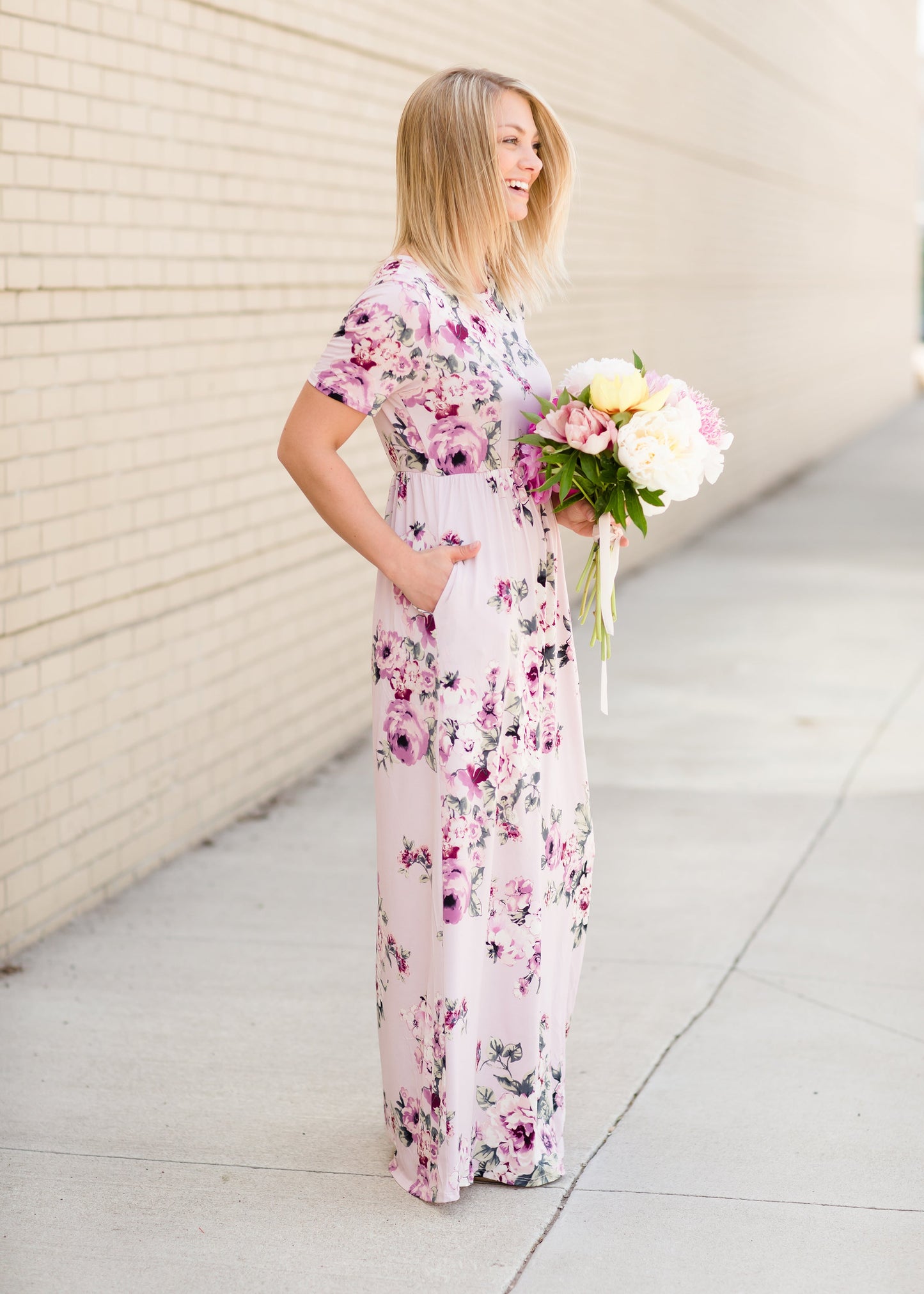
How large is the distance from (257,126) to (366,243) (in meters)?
1.23

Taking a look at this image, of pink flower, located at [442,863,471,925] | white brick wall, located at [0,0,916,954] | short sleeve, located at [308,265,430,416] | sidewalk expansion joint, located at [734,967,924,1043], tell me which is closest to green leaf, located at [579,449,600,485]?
short sleeve, located at [308,265,430,416]

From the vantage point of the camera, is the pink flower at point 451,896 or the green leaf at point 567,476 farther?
the pink flower at point 451,896

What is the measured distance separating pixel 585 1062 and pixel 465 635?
1421 millimetres

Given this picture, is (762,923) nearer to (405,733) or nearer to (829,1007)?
(829,1007)

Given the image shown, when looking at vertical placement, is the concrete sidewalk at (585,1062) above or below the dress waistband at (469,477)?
below

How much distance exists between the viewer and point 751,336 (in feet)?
56.4

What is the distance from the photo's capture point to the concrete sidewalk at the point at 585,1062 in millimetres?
3354

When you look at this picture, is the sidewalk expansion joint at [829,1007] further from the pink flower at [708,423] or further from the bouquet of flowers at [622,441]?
the pink flower at [708,423]

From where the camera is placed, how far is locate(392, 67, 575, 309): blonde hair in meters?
3.28

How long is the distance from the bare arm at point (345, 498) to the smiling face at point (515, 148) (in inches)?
20.5

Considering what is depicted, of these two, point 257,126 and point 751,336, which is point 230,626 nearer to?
point 257,126

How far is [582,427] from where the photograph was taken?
3.25 m

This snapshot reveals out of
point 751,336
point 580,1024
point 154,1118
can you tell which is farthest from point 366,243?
point 751,336

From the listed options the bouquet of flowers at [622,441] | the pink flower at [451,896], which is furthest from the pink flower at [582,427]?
the pink flower at [451,896]
